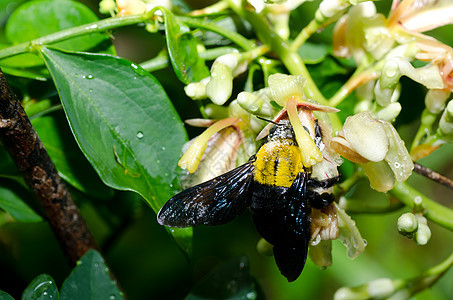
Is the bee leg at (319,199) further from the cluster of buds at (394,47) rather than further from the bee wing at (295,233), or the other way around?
the cluster of buds at (394,47)

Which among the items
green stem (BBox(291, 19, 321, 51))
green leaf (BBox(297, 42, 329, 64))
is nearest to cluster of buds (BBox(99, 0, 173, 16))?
green stem (BBox(291, 19, 321, 51))

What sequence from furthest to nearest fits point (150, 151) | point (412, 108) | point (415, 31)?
point (412, 108), point (415, 31), point (150, 151)

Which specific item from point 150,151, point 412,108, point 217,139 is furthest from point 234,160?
point 412,108

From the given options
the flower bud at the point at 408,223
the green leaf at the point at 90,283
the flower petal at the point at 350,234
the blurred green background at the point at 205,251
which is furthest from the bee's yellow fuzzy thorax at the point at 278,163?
the blurred green background at the point at 205,251

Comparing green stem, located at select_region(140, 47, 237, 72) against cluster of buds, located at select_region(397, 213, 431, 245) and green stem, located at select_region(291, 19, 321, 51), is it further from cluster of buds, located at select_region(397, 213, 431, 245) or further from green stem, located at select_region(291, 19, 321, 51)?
cluster of buds, located at select_region(397, 213, 431, 245)

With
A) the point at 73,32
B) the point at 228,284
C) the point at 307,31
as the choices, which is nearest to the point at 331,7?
the point at 307,31

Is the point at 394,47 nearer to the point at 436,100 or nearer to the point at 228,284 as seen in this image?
the point at 436,100

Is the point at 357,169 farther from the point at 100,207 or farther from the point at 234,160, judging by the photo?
the point at 100,207
